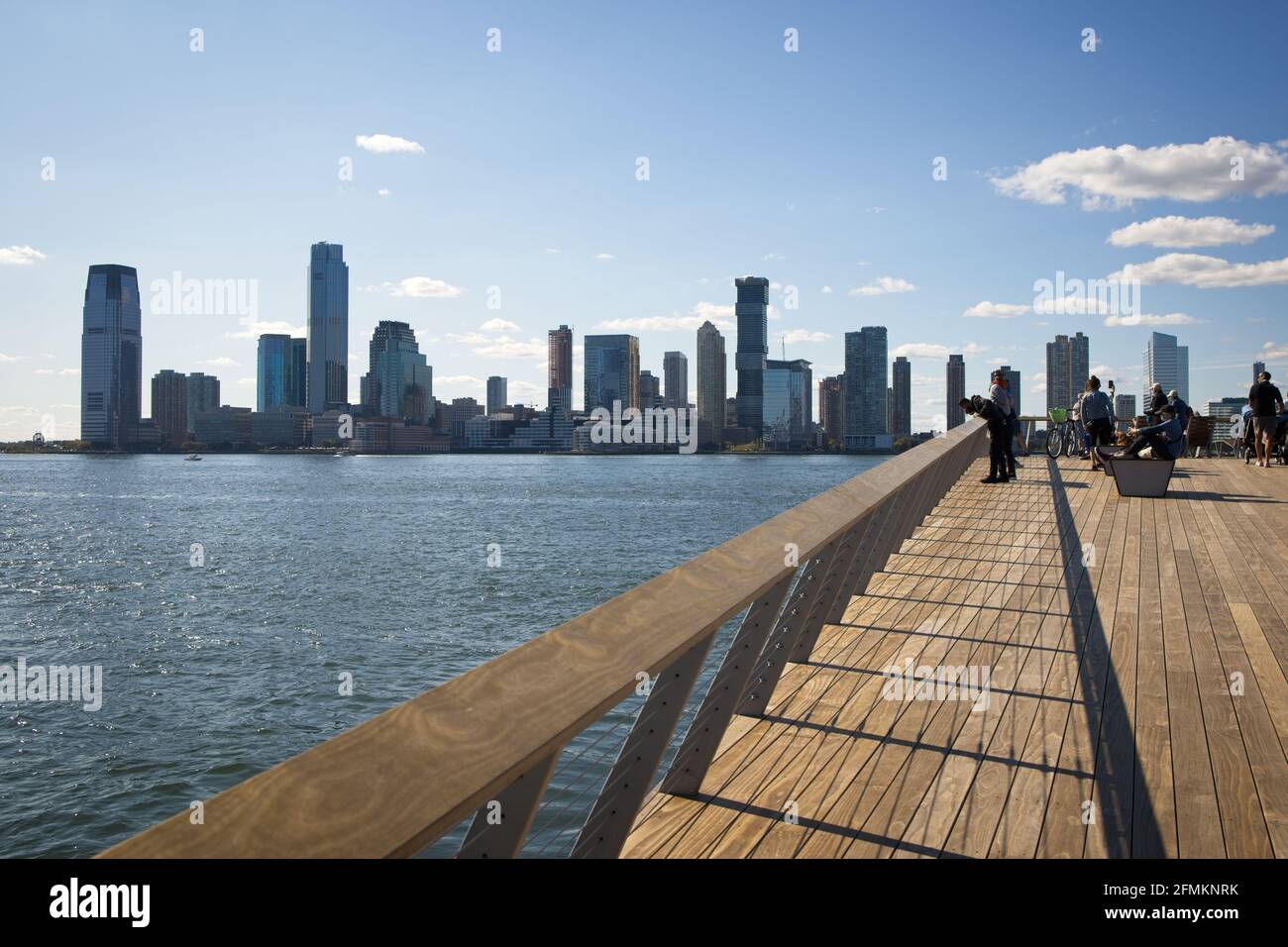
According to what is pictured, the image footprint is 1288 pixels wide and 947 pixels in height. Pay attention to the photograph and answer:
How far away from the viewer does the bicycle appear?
21922 millimetres

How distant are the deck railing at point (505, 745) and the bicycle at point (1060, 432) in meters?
20.3

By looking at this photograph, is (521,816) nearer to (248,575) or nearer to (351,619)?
(351,619)

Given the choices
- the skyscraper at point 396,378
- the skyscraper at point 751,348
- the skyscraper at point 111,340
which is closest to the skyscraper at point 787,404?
the skyscraper at point 751,348

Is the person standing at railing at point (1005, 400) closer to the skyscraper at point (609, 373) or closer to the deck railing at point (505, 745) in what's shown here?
the deck railing at point (505, 745)

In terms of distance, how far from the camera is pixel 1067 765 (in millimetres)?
3814

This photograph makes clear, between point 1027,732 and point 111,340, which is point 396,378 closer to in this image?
point 111,340

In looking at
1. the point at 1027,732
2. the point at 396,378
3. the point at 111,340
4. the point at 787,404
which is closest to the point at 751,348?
the point at 787,404

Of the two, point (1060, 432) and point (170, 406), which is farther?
point (170, 406)

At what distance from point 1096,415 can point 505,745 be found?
17.8 meters

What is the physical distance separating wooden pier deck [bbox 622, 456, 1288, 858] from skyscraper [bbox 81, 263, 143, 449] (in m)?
164

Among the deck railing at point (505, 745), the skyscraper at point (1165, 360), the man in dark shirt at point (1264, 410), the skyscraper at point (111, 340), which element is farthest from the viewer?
the skyscraper at point (111, 340)

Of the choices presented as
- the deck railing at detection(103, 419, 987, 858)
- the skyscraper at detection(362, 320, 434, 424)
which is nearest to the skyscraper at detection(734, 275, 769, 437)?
the skyscraper at detection(362, 320, 434, 424)

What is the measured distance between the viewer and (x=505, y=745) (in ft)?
5.22

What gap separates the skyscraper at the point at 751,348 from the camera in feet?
544
